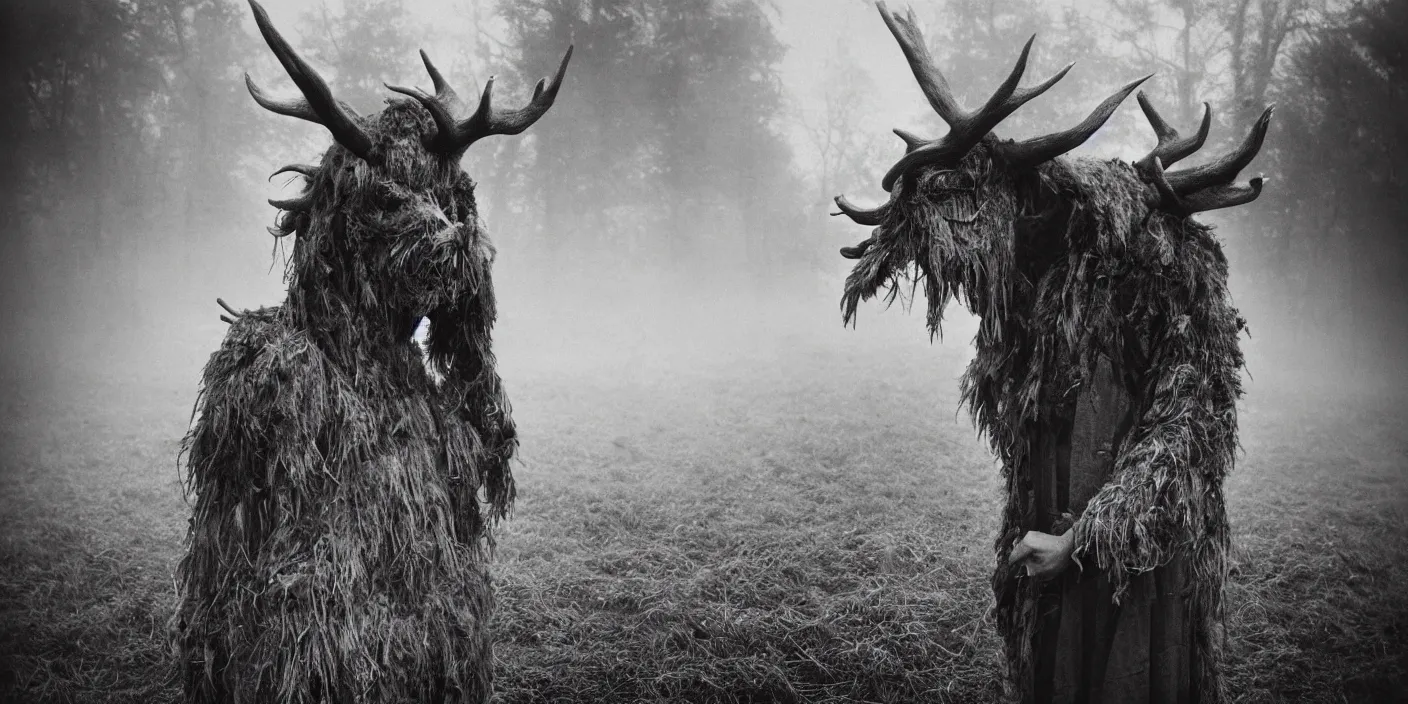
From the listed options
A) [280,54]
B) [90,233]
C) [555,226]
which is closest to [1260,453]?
[280,54]

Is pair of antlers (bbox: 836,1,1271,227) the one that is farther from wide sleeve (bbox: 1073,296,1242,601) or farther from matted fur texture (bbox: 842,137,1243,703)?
wide sleeve (bbox: 1073,296,1242,601)

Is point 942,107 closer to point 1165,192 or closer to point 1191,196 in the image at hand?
point 1165,192

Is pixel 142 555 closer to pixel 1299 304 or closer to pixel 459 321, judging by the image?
pixel 459 321

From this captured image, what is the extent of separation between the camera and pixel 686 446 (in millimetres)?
7973

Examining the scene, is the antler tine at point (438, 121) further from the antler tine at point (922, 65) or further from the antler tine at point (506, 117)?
the antler tine at point (922, 65)

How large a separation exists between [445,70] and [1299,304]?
16.5 m

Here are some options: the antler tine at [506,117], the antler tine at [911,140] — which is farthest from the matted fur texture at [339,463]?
the antler tine at [911,140]

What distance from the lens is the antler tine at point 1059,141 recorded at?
2.15 meters

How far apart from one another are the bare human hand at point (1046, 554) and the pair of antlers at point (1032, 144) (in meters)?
1.29

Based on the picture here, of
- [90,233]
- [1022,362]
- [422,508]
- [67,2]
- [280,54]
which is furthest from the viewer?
[90,233]

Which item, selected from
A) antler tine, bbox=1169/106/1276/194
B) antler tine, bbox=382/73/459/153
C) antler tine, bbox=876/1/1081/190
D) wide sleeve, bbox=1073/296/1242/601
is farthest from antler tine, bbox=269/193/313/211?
antler tine, bbox=1169/106/1276/194

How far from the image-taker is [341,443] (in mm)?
2217

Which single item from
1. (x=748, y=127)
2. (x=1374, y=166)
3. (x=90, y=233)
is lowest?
(x=90, y=233)

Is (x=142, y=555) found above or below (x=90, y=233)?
below
